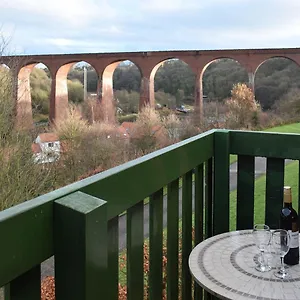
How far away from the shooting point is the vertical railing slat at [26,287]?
0.62 m

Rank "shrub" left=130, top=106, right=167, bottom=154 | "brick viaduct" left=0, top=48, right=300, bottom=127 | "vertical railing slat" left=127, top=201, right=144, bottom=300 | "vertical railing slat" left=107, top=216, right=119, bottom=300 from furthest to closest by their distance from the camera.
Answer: "brick viaduct" left=0, top=48, right=300, bottom=127, "shrub" left=130, top=106, right=167, bottom=154, "vertical railing slat" left=127, top=201, right=144, bottom=300, "vertical railing slat" left=107, top=216, right=119, bottom=300

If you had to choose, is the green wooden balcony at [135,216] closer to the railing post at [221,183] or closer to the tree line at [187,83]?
the railing post at [221,183]

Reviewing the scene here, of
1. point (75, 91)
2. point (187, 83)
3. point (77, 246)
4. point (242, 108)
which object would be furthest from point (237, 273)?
point (75, 91)

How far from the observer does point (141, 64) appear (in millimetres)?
20750

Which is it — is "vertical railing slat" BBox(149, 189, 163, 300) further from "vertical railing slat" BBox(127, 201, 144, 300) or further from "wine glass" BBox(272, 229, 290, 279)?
"wine glass" BBox(272, 229, 290, 279)

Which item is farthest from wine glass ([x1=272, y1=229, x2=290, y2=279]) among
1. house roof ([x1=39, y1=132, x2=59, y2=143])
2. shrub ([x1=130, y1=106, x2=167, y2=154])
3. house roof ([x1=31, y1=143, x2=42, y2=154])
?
shrub ([x1=130, y1=106, x2=167, y2=154])

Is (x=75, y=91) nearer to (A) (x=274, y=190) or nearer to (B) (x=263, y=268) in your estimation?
(A) (x=274, y=190)

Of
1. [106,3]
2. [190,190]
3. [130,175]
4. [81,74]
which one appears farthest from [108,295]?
[81,74]

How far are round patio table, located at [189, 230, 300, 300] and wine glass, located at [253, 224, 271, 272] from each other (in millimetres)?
15

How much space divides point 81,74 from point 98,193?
91.8 ft

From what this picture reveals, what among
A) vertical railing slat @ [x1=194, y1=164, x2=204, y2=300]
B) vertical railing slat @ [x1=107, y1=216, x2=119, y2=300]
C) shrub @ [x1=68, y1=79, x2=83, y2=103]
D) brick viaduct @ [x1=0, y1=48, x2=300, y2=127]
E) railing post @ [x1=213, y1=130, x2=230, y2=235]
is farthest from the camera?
shrub @ [x1=68, y1=79, x2=83, y2=103]

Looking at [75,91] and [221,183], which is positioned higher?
[75,91]

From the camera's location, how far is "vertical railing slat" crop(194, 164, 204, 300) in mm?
1460

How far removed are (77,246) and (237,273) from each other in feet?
1.99
